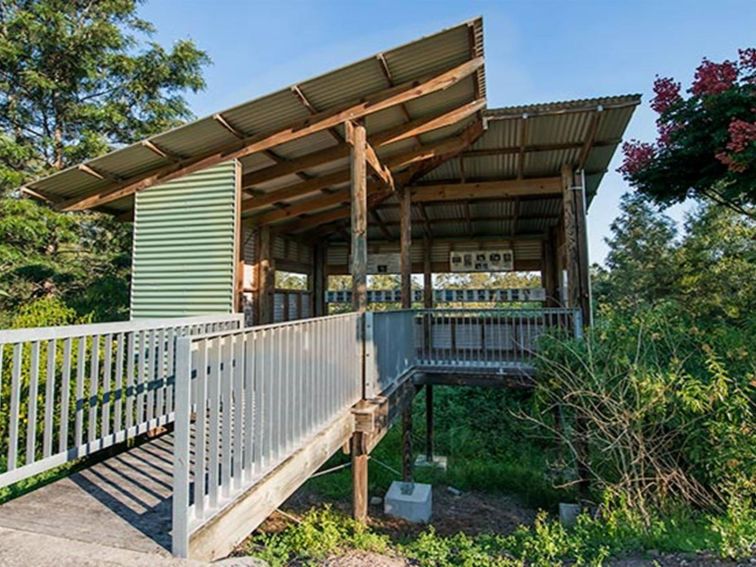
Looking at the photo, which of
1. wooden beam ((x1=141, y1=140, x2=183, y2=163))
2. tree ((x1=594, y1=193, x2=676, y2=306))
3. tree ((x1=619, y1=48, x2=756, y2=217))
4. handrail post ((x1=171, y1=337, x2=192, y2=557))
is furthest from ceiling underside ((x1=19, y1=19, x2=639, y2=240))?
tree ((x1=594, y1=193, x2=676, y2=306))

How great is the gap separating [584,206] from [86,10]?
13669 millimetres

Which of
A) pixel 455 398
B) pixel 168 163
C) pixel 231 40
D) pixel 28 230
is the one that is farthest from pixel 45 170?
pixel 455 398

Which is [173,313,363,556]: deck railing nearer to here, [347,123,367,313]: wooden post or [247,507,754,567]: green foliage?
[247,507,754,567]: green foliage

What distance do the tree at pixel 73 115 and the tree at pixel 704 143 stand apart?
10.0 m

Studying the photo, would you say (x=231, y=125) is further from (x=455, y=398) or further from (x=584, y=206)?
(x=455, y=398)

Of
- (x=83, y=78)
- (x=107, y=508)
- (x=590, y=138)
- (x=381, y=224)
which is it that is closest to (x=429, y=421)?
(x=381, y=224)

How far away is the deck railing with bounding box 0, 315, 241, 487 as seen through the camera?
2391mm

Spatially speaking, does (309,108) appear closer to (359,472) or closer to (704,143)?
(359,472)

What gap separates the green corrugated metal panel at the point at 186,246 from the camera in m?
5.27

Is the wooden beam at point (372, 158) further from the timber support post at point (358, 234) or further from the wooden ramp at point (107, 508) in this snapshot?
the wooden ramp at point (107, 508)

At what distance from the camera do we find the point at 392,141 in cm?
610

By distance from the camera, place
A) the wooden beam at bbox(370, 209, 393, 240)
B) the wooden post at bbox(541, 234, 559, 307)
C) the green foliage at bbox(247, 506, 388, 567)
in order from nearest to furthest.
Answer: the green foliage at bbox(247, 506, 388, 567) → the wooden beam at bbox(370, 209, 393, 240) → the wooden post at bbox(541, 234, 559, 307)

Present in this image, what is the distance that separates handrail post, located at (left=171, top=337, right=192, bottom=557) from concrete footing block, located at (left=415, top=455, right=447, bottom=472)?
686cm

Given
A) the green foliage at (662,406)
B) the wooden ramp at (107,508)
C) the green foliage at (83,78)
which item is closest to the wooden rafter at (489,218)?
the green foliage at (662,406)
